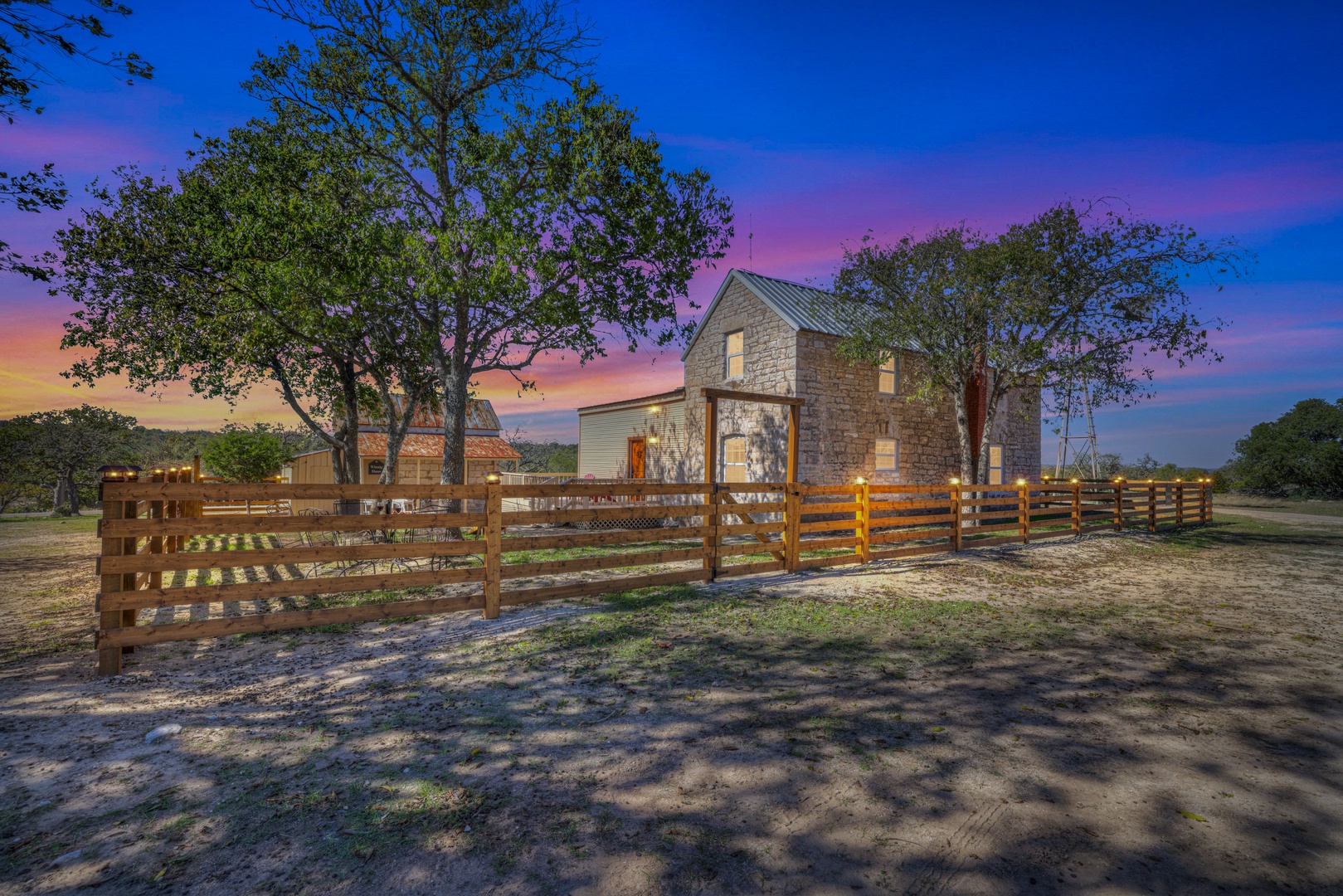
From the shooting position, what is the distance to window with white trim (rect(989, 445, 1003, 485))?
764 inches

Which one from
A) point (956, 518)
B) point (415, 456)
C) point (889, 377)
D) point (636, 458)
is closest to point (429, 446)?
point (415, 456)

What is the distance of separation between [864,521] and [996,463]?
12223mm

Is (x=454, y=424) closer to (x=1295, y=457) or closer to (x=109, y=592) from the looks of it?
(x=109, y=592)

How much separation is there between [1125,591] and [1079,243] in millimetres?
10367

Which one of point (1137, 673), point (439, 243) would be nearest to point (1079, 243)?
point (1137, 673)

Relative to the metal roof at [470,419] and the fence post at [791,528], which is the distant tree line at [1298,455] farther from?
the metal roof at [470,419]

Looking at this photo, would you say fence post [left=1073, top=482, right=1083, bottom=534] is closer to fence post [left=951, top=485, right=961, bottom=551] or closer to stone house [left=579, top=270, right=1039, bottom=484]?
stone house [left=579, top=270, right=1039, bottom=484]

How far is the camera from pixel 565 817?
271 cm

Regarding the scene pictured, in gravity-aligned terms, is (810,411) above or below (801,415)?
above

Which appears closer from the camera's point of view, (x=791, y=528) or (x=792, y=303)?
(x=791, y=528)

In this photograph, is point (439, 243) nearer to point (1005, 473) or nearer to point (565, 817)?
point (565, 817)

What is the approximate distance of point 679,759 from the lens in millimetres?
3281

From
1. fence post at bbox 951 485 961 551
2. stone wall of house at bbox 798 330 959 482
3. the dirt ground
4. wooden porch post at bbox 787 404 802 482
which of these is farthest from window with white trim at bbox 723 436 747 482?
the dirt ground

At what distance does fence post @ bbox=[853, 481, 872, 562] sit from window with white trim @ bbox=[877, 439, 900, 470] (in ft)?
22.5
